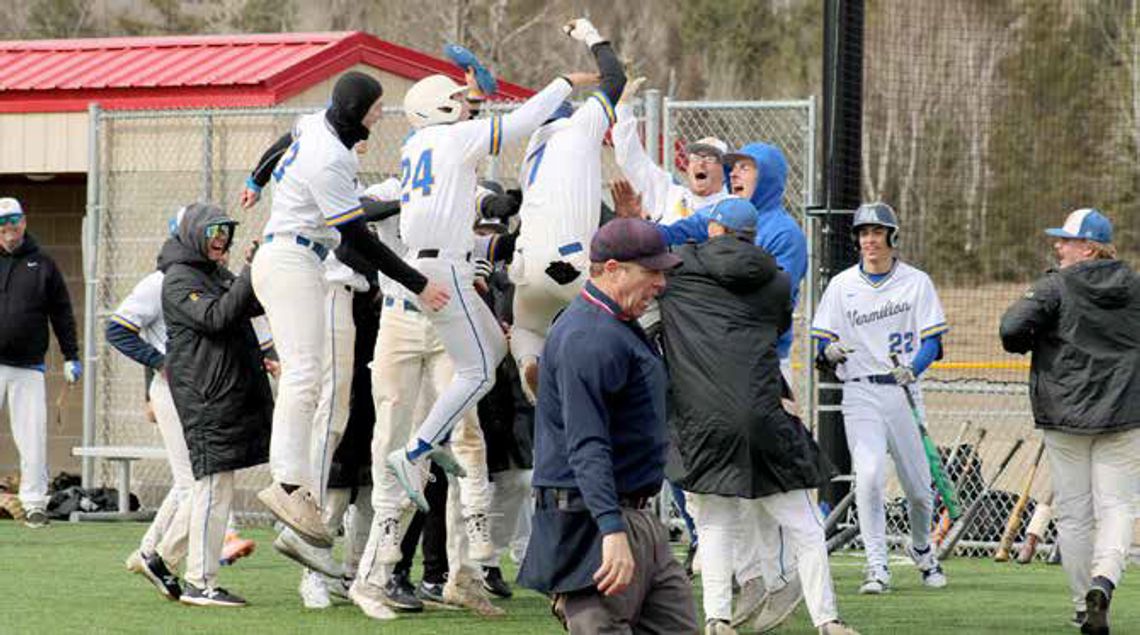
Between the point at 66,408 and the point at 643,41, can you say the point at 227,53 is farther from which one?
the point at 643,41

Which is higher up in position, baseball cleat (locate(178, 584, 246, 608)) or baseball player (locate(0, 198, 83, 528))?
baseball player (locate(0, 198, 83, 528))

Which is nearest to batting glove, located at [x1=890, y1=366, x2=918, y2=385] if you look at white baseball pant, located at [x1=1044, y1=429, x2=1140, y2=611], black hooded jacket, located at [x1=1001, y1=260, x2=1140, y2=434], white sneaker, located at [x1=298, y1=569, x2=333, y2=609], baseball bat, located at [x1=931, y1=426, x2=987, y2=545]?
white baseball pant, located at [x1=1044, y1=429, x2=1140, y2=611]

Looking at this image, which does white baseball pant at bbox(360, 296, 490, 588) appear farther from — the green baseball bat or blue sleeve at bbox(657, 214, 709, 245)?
the green baseball bat

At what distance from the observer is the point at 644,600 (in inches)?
261

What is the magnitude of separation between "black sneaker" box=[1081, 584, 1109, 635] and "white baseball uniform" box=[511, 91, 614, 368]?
9.15 feet

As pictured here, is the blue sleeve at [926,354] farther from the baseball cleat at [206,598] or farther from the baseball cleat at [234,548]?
the baseball cleat at [206,598]

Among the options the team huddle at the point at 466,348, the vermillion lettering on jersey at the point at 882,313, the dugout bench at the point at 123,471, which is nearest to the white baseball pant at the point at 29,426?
the dugout bench at the point at 123,471

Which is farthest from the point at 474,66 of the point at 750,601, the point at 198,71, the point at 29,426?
the point at 198,71

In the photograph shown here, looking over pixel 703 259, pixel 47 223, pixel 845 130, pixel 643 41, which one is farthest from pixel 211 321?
pixel 643 41

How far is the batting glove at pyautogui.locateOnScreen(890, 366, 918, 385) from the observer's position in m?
11.9

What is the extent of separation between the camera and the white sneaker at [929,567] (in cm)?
1219

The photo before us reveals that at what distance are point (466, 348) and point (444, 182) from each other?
0.78m

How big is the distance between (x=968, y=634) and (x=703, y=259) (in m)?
2.30

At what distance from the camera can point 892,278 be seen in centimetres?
1211
